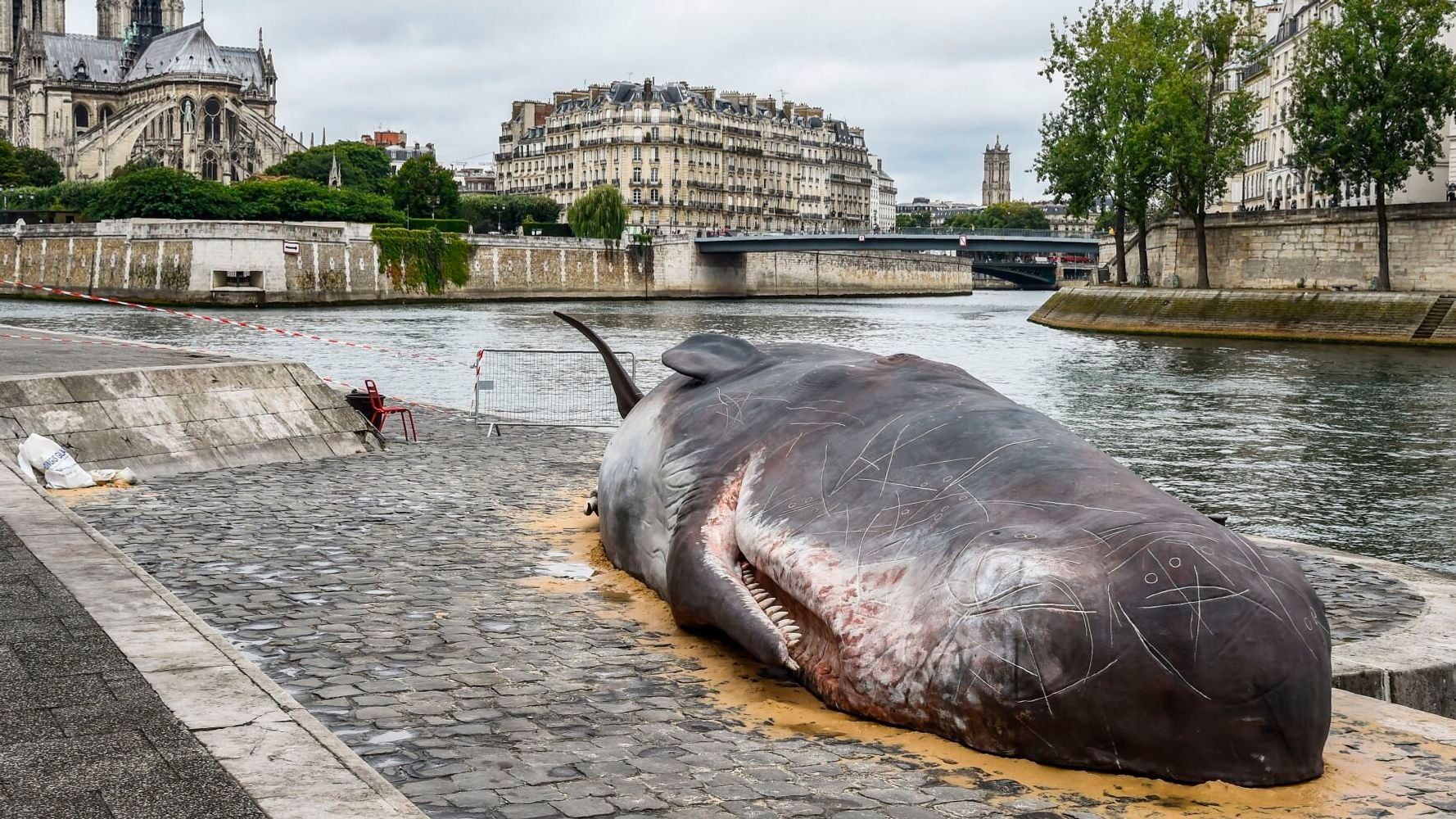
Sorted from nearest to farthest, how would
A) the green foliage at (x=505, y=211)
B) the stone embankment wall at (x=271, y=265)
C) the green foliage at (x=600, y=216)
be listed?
1. the stone embankment wall at (x=271, y=265)
2. the green foliage at (x=600, y=216)
3. the green foliage at (x=505, y=211)

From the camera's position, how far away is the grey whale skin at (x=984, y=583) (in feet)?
17.3

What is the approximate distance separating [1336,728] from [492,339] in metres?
46.3

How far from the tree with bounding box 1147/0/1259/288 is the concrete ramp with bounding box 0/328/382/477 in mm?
48242

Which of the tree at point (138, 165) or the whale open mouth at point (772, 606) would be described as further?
the tree at point (138, 165)

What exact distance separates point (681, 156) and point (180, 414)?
5552 inches

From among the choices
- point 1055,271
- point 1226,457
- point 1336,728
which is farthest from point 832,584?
point 1055,271

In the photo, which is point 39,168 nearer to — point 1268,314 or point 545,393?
point 1268,314

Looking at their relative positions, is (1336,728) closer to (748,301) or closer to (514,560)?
(514,560)

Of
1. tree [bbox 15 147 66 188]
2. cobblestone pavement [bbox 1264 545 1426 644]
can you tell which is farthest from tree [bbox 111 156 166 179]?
cobblestone pavement [bbox 1264 545 1426 644]

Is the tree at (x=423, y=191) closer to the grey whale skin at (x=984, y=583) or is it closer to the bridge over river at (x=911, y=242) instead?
the bridge over river at (x=911, y=242)

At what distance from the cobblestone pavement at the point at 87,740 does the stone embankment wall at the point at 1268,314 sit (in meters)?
46.1

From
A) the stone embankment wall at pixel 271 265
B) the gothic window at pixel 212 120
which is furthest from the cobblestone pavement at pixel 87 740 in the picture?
the gothic window at pixel 212 120

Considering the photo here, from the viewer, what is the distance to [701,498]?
7.66 meters

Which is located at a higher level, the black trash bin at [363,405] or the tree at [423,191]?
Result: the tree at [423,191]
